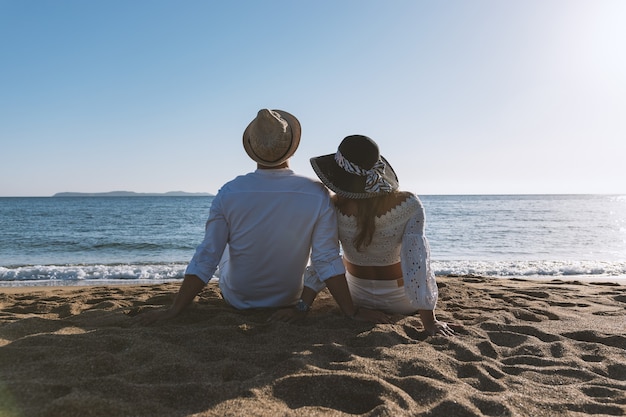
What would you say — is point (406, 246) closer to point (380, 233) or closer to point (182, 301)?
point (380, 233)

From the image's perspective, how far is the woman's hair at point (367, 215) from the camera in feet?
10.8

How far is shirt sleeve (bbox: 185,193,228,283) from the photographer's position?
325 centimetres

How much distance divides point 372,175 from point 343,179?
8.7 inches

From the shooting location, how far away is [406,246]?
127 inches

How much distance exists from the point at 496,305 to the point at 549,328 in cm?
92

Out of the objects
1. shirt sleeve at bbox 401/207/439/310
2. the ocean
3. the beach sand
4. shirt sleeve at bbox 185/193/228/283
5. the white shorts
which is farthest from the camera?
the ocean

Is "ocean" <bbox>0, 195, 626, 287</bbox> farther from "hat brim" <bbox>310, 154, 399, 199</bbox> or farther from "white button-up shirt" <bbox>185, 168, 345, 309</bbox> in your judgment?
"hat brim" <bbox>310, 154, 399, 199</bbox>

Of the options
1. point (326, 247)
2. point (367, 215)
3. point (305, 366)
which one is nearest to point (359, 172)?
point (367, 215)

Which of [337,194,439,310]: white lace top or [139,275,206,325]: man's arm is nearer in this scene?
[337,194,439,310]: white lace top

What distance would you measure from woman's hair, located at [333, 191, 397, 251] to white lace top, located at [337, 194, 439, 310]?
0.13 ft

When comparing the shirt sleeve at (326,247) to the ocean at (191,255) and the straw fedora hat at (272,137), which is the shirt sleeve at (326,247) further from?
the ocean at (191,255)

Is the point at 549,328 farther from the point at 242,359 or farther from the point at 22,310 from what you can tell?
the point at 22,310

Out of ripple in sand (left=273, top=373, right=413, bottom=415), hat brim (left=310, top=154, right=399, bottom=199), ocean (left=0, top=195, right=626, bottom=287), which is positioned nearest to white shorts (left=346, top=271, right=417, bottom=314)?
hat brim (left=310, top=154, right=399, bottom=199)

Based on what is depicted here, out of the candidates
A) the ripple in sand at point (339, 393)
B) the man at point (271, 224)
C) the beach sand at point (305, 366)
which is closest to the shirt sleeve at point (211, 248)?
the man at point (271, 224)
